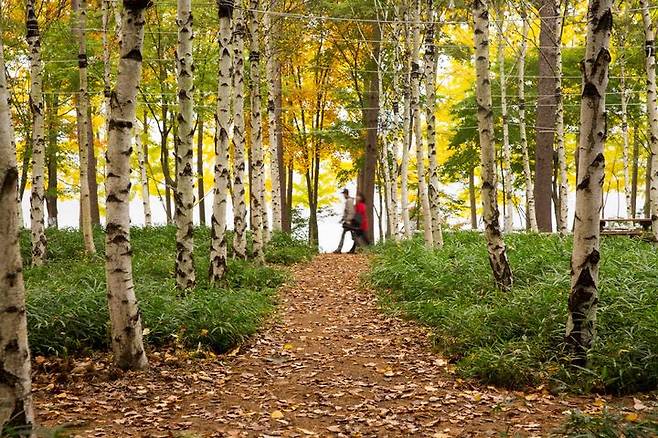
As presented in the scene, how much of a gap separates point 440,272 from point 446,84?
19.1 metres

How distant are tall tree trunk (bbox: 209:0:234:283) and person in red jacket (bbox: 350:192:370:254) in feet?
26.9

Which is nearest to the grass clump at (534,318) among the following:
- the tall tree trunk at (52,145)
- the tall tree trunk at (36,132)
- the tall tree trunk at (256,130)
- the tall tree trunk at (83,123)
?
the tall tree trunk at (256,130)

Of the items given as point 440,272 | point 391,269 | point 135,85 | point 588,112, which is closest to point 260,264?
point 391,269

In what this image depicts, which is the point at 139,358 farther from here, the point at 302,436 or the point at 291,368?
the point at 302,436

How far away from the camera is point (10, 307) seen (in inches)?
120

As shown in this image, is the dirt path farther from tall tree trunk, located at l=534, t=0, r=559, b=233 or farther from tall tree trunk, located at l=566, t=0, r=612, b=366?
tall tree trunk, located at l=534, t=0, r=559, b=233

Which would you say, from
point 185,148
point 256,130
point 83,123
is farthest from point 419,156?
point 83,123

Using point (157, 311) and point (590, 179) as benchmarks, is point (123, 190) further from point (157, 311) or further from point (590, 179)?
Answer: point (590, 179)

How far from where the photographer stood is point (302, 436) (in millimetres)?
4078

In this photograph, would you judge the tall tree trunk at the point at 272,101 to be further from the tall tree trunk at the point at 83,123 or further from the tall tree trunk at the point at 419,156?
the tall tree trunk at the point at 83,123

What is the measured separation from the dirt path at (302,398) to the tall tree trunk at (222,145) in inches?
97.2

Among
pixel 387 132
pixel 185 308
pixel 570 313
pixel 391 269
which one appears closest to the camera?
pixel 570 313

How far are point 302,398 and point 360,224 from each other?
1229 centimetres

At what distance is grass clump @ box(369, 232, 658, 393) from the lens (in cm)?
482
